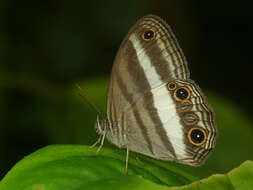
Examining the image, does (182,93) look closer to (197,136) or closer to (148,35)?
(197,136)

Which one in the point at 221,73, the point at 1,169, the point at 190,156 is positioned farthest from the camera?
the point at 221,73

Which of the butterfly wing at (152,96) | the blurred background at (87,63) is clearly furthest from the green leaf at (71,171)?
the blurred background at (87,63)

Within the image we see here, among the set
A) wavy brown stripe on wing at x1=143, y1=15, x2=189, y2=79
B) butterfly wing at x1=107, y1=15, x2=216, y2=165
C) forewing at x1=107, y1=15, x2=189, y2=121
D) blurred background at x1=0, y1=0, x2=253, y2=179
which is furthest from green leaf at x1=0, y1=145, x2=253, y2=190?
blurred background at x1=0, y1=0, x2=253, y2=179

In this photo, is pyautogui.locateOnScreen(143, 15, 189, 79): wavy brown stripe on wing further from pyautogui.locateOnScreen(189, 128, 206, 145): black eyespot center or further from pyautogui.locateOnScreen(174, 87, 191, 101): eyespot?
A: pyautogui.locateOnScreen(189, 128, 206, 145): black eyespot center

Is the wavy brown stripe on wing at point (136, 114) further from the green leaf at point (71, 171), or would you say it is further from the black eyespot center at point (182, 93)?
the green leaf at point (71, 171)

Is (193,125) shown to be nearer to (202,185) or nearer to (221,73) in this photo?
(202,185)

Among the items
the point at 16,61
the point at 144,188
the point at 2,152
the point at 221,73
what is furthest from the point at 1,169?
the point at 221,73

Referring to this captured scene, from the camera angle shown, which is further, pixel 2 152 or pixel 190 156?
pixel 2 152

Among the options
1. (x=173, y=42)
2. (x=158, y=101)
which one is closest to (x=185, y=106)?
(x=158, y=101)
